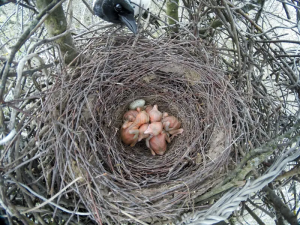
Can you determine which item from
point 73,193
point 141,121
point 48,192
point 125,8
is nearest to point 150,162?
point 141,121

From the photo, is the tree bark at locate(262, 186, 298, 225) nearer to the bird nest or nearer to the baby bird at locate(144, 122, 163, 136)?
the bird nest

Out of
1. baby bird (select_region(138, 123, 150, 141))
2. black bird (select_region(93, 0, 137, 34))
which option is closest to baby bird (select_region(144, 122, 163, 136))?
baby bird (select_region(138, 123, 150, 141))

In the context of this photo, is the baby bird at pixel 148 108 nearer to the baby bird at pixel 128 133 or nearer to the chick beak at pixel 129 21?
the baby bird at pixel 128 133

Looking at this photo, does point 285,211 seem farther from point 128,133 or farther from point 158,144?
point 128,133

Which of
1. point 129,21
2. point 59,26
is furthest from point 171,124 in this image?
point 59,26

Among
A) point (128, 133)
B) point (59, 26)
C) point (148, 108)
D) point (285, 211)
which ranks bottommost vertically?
point (285, 211)

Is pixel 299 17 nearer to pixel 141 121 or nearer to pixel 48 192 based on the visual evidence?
pixel 141 121

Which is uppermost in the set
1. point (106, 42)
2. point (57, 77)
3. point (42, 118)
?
point (106, 42)

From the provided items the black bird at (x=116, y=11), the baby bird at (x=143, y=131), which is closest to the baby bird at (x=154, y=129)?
the baby bird at (x=143, y=131)
